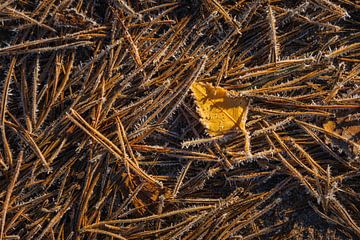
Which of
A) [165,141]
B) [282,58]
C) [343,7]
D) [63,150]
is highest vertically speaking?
[343,7]

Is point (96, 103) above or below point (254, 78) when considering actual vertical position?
below

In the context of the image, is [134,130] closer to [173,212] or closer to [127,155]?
[127,155]

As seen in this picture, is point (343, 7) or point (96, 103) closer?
point (96, 103)

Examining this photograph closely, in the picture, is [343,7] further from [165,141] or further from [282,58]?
[165,141]

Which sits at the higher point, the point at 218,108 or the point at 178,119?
the point at 218,108

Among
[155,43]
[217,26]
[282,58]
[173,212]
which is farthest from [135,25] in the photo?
[173,212]

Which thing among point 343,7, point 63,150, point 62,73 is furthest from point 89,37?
point 343,7
